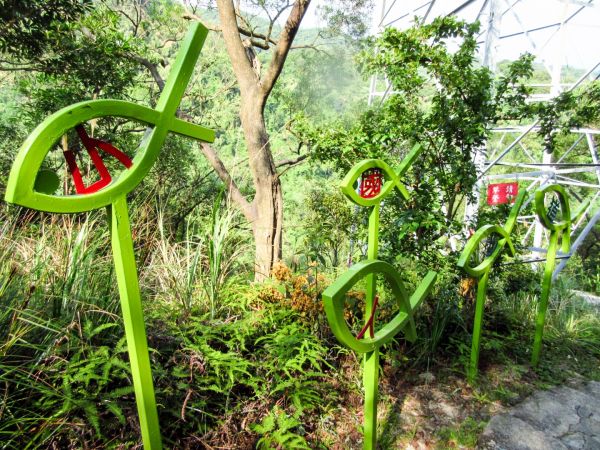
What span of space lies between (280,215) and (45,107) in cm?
320

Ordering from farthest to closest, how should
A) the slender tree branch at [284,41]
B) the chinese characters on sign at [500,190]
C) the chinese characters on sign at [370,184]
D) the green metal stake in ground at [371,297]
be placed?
the chinese characters on sign at [500,190]
the slender tree branch at [284,41]
the chinese characters on sign at [370,184]
the green metal stake in ground at [371,297]

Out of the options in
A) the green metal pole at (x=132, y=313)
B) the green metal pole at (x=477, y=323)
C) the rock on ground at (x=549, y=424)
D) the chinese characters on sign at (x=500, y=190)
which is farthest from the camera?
the chinese characters on sign at (x=500, y=190)

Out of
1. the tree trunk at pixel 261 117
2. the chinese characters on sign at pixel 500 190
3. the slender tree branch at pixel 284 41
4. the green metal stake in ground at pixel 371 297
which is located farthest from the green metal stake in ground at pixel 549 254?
the chinese characters on sign at pixel 500 190

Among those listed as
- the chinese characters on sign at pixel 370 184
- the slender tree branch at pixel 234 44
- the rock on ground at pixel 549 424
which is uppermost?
the slender tree branch at pixel 234 44

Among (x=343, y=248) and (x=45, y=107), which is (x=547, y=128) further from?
(x=45, y=107)

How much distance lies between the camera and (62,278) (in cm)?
197

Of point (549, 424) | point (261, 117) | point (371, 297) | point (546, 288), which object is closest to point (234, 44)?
point (261, 117)

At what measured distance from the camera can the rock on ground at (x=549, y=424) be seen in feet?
6.96

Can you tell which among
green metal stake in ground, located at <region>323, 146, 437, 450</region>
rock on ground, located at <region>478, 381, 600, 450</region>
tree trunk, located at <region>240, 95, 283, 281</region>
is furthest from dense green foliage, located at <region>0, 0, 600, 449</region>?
Result: tree trunk, located at <region>240, 95, 283, 281</region>

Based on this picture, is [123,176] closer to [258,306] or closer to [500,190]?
[258,306]

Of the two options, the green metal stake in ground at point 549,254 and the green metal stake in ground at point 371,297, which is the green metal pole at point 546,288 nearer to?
the green metal stake in ground at point 549,254

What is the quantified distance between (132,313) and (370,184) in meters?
1.20

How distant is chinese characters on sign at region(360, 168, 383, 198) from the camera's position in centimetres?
186

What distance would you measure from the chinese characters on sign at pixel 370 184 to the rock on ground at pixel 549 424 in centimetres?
149
